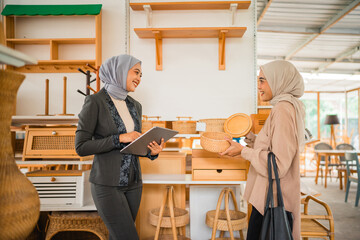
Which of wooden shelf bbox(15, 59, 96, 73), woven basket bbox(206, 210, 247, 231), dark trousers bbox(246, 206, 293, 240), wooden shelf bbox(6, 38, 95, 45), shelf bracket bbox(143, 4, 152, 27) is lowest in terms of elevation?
woven basket bbox(206, 210, 247, 231)

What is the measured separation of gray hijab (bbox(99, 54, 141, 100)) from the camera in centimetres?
165

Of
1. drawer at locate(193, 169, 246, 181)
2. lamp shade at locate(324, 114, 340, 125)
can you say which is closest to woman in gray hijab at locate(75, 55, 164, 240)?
drawer at locate(193, 169, 246, 181)

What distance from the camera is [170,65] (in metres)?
2.96

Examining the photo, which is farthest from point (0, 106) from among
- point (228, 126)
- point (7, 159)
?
point (228, 126)

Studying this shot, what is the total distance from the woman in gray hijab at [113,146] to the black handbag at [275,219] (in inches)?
27.3

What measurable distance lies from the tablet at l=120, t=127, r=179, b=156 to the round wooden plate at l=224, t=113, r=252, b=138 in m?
0.69

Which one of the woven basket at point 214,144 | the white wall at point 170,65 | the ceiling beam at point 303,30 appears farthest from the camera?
the ceiling beam at point 303,30

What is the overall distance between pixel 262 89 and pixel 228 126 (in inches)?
27.0

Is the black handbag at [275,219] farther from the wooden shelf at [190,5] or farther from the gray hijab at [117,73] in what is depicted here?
the wooden shelf at [190,5]

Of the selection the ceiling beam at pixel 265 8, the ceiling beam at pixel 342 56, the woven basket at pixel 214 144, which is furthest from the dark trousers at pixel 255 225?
the ceiling beam at pixel 342 56

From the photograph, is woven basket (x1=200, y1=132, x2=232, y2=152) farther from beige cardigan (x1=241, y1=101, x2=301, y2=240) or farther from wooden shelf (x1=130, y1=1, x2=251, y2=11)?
wooden shelf (x1=130, y1=1, x2=251, y2=11)

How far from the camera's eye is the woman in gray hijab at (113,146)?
1518 millimetres

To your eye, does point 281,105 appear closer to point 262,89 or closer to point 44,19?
point 262,89

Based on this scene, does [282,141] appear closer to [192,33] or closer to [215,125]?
[215,125]
